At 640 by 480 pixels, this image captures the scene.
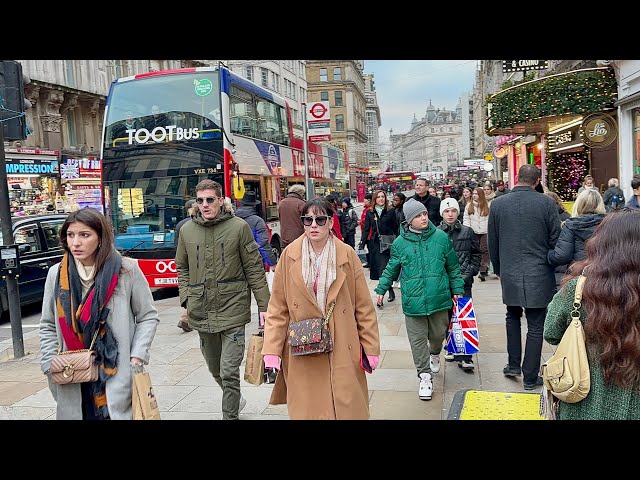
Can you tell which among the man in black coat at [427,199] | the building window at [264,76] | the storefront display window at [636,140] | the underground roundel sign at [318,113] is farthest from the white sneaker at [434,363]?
the building window at [264,76]

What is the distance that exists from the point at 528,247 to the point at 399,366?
1.94 m

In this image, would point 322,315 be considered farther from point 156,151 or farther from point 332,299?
point 156,151

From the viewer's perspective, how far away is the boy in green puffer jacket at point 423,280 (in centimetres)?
521

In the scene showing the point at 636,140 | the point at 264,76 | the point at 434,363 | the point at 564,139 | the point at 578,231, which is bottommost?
the point at 434,363

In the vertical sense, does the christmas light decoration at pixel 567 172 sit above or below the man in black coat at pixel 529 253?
above

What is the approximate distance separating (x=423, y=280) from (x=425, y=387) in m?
0.93

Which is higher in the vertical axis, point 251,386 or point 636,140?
point 636,140

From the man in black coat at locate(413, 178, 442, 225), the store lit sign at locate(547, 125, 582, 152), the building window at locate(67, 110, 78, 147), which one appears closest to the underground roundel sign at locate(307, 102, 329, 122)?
the store lit sign at locate(547, 125, 582, 152)

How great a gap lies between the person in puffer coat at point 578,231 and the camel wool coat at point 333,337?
6.88ft

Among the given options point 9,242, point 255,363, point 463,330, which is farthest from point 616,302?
point 9,242

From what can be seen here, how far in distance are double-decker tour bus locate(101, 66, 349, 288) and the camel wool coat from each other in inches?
269

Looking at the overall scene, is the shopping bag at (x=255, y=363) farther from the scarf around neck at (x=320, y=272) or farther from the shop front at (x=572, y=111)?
the shop front at (x=572, y=111)

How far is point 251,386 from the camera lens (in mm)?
5816

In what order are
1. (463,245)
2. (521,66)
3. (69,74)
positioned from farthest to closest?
(69,74)
(521,66)
(463,245)
